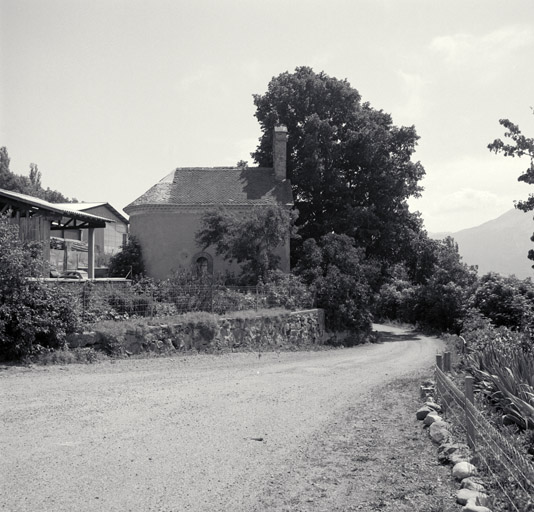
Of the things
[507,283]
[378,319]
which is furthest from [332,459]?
[378,319]

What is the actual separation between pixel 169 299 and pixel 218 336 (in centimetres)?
209

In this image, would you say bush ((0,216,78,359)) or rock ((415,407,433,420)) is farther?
bush ((0,216,78,359))

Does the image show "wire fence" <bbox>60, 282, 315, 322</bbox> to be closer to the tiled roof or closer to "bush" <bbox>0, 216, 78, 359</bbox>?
"bush" <bbox>0, 216, 78, 359</bbox>

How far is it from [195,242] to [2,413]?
2711 cm

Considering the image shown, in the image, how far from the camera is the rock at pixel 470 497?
530cm

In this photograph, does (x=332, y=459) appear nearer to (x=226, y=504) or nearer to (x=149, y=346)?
(x=226, y=504)

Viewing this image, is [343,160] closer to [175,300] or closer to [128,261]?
[128,261]

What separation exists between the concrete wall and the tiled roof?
819 millimetres

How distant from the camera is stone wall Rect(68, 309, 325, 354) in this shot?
16234mm

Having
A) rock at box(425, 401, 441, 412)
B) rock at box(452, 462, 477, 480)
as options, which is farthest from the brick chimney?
rock at box(452, 462, 477, 480)

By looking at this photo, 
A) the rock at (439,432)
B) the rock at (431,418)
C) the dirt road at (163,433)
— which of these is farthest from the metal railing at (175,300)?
the rock at (439,432)

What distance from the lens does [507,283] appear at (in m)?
22.1

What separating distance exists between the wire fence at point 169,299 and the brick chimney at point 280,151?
14823mm

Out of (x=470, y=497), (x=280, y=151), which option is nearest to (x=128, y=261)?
(x=280, y=151)
